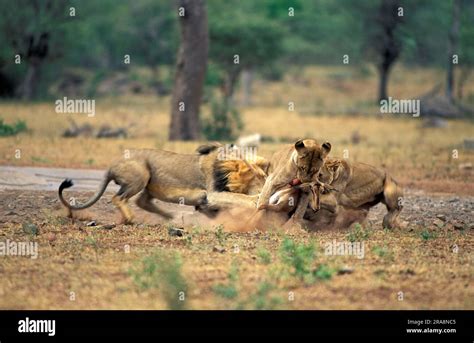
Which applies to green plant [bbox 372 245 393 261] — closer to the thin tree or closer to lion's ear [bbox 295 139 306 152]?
lion's ear [bbox 295 139 306 152]

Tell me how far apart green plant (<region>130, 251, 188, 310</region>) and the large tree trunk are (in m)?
11.0

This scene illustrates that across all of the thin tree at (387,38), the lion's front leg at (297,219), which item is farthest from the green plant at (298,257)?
the thin tree at (387,38)

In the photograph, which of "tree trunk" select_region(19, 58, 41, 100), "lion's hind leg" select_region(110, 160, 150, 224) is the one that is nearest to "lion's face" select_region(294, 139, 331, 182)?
"lion's hind leg" select_region(110, 160, 150, 224)

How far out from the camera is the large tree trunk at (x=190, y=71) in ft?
60.8

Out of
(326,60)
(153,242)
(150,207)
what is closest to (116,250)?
(153,242)

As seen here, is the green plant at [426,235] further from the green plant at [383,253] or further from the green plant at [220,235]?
the green plant at [220,235]

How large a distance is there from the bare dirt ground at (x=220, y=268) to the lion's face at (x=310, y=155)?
2.35 ft

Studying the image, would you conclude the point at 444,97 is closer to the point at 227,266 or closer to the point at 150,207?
the point at 150,207

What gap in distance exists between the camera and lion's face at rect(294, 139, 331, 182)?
8680 mm

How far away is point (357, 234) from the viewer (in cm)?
916

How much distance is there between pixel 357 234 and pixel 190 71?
1024 cm

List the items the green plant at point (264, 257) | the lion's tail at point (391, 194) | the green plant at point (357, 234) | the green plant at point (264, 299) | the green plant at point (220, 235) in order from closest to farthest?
the green plant at point (264, 299), the green plant at point (264, 257), the green plant at point (220, 235), the green plant at point (357, 234), the lion's tail at point (391, 194)

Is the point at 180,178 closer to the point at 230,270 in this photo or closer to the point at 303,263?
the point at 230,270

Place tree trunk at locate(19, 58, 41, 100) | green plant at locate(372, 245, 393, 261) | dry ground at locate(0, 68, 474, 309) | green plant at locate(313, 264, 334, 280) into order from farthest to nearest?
tree trunk at locate(19, 58, 41, 100) → green plant at locate(372, 245, 393, 261) → green plant at locate(313, 264, 334, 280) → dry ground at locate(0, 68, 474, 309)
